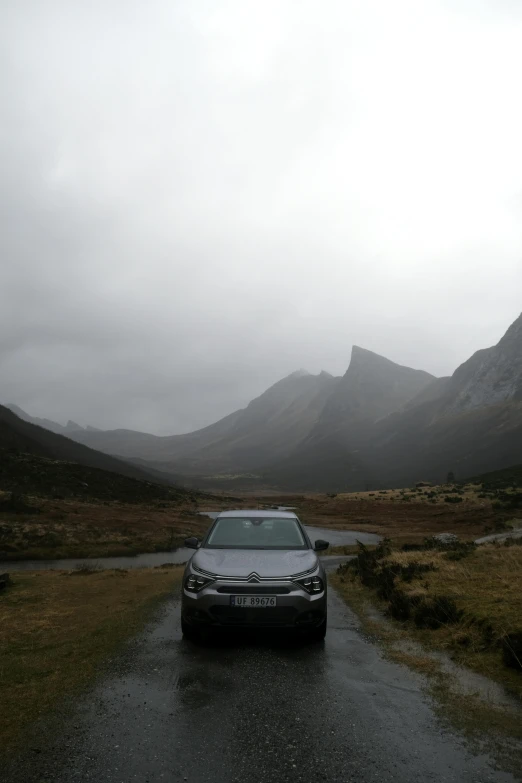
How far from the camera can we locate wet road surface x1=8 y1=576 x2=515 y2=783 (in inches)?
149

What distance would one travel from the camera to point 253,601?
6.46m

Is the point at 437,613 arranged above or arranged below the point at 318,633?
below

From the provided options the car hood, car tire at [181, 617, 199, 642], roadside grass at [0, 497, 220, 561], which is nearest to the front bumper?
the car hood

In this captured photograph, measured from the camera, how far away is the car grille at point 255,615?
6391 millimetres

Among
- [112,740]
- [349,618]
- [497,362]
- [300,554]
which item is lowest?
[349,618]

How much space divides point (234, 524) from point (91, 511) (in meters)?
33.9

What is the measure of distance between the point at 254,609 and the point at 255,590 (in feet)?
0.76

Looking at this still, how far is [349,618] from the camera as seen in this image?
9.36 metres

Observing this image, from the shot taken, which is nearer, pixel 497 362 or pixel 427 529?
pixel 427 529

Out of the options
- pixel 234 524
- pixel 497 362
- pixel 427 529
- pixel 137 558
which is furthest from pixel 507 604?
pixel 497 362

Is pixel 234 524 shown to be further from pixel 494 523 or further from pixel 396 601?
pixel 494 523

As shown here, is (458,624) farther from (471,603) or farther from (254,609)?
(254,609)

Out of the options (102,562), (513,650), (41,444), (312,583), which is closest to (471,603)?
(513,650)

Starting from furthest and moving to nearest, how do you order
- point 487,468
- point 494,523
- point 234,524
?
1. point 487,468
2. point 494,523
3. point 234,524
